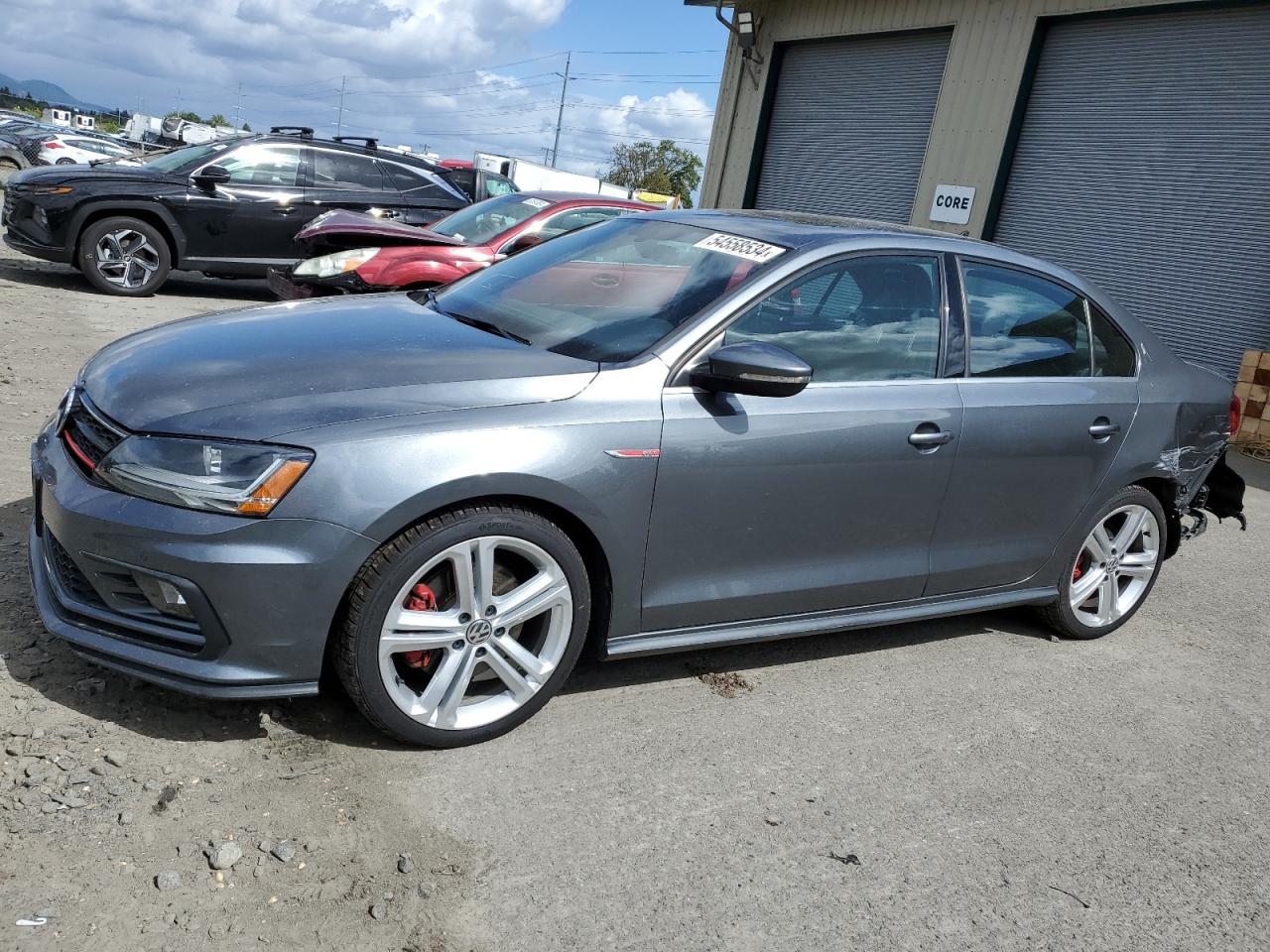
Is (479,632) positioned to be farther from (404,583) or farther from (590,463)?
(590,463)

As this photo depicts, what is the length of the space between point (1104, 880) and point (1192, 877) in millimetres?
289

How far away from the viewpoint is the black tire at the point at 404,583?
9.23 feet

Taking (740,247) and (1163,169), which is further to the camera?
(1163,169)

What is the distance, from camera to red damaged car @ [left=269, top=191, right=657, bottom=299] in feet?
25.6

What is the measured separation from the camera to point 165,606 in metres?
2.74

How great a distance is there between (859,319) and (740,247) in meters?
0.49

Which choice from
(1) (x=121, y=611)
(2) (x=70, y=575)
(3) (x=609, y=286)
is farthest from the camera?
(3) (x=609, y=286)

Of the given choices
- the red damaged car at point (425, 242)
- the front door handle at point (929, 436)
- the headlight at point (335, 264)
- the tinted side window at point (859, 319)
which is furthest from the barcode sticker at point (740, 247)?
the headlight at point (335, 264)

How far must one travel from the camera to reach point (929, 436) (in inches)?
146

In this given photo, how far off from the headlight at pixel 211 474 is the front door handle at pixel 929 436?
2029mm

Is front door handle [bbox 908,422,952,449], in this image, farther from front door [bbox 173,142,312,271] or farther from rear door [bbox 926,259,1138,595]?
front door [bbox 173,142,312,271]

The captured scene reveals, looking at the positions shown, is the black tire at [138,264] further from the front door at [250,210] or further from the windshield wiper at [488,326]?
the windshield wiper at [488,326]

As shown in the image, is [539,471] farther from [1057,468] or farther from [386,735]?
[1057,468]

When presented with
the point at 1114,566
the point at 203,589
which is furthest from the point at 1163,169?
the point at 203,589
